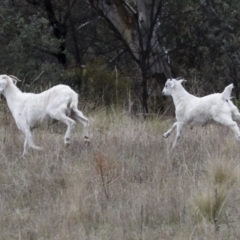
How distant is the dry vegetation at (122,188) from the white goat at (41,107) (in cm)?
30

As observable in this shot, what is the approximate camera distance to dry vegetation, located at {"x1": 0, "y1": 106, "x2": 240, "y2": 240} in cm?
725

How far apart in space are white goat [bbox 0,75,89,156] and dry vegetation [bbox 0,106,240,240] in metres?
0.30

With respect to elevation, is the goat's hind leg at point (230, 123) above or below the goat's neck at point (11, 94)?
below

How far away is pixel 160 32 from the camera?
20.2 m

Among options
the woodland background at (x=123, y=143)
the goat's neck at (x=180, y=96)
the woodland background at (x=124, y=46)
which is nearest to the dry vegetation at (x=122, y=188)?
the woodland background at (x=123, y=143)

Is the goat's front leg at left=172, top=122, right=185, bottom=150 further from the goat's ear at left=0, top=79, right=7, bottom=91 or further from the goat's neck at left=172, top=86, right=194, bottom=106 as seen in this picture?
the goat's ear at left=0, top=79, right=7, bottom=91

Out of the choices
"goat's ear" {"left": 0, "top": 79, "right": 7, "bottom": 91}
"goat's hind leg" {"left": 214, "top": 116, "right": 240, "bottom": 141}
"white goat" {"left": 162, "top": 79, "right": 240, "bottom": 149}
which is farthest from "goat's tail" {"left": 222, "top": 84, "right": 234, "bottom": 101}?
"goat's ear" {"left": 0, "top": 79, "right": 7, "bottom": 91}

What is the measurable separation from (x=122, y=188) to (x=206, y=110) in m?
2.76

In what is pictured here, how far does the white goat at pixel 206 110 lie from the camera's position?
10547 millimetres

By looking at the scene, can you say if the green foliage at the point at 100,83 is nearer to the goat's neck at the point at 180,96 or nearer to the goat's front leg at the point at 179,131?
the goat's neck at the point at 180,96

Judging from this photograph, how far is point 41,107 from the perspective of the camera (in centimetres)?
1061

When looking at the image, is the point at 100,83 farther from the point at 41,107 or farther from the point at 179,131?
the point at 41,107

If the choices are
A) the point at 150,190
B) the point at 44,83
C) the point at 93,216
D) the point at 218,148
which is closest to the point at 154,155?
the point at 218,148

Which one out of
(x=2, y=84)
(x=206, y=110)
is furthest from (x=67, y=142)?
(x=206, y=110)
